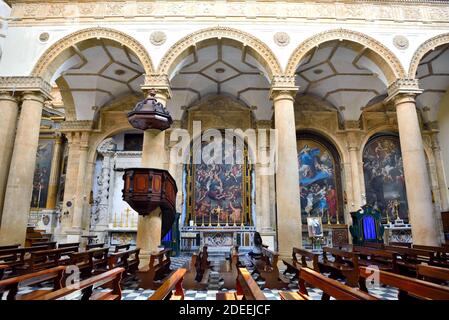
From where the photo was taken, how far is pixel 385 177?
1338cm

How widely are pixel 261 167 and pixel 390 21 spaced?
7.02 m

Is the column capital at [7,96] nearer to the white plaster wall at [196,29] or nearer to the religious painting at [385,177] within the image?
the white plaster wall at [196,29]

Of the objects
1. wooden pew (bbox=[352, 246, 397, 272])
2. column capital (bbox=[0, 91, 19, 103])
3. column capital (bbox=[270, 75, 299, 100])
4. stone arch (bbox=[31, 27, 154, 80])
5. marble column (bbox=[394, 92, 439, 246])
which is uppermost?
stone arch (bbox=[31, 27, 154, 80])

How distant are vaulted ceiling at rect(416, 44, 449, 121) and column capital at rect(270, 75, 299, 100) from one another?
5.05 metres

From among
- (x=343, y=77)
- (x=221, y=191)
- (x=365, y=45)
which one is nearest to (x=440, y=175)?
(x=343, y=77)

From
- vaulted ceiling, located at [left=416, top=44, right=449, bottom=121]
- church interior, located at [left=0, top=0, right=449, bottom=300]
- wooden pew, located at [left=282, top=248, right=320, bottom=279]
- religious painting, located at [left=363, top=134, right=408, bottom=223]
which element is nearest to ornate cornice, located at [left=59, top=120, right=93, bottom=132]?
church interior, located at [left=0, top=0, right=449, bottom=300]

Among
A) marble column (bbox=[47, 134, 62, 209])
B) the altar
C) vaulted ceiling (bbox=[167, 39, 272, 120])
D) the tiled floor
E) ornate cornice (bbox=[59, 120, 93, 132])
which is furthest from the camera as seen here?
marble column (bbox=[47, 134, 62, 209])

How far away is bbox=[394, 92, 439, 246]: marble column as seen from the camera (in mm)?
8117

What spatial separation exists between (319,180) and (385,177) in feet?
9.89

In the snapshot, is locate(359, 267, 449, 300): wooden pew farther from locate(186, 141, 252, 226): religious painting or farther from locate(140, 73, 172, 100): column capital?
locate(186, 141, 252, 226): religious painting

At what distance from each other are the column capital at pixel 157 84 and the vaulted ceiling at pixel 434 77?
28.4ft

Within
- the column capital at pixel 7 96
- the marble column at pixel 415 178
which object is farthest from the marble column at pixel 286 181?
the column capital at pixel 7 96
